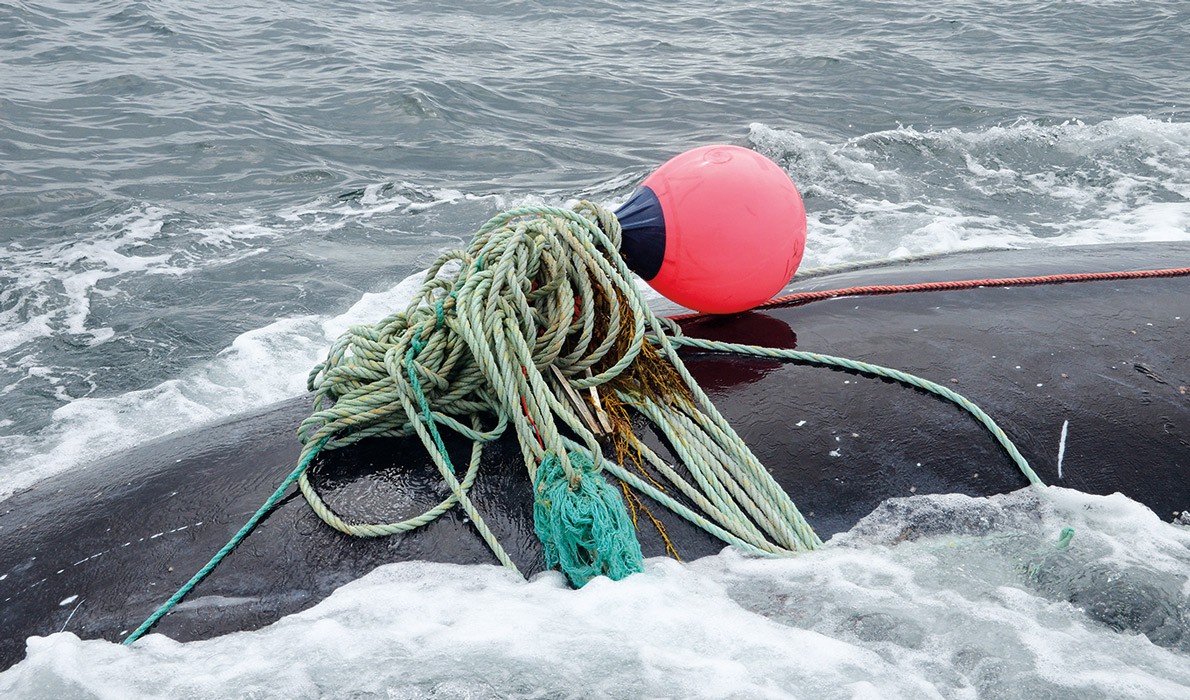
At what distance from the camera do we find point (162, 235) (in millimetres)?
7273

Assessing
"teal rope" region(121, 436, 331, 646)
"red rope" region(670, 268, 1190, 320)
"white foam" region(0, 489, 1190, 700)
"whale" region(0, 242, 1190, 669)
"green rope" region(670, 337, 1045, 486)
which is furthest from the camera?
"red rope" region(670, 268, 1190, 320)

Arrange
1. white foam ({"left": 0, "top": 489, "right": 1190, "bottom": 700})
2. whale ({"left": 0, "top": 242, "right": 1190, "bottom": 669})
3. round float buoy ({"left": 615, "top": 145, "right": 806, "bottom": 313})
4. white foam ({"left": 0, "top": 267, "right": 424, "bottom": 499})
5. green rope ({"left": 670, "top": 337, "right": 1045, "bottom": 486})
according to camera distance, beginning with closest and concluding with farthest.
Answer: white foam ({"left": 0, "top": 489, "right": 1190, "bottom": 700})
whale ({"left": 0, "top": 242, "right": 1190, "bottom": 669})
green rope ({"left": 670, "top": 337, "right": 1045, "bottom": 486})
round float buoy ({"left": 615, "top": 145, "right": 806, "bottom": 313})
white foam ({"left": 0, "top": 267, "right": 424, "bottom": 499})

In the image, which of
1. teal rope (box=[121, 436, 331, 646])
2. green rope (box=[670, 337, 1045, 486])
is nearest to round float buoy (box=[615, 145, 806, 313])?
green rope (box=[670, 337, 1045, 486])

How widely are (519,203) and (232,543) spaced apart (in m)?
5.98

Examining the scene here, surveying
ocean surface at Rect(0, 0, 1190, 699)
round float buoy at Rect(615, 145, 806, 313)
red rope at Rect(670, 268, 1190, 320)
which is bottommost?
ocean surface at Rect(0, 0, 1190, 699)

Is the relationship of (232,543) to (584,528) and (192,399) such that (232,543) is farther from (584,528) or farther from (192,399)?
(192,399)

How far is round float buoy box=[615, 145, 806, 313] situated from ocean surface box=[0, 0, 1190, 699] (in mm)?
961

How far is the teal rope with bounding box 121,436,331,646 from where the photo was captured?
2.19 metres

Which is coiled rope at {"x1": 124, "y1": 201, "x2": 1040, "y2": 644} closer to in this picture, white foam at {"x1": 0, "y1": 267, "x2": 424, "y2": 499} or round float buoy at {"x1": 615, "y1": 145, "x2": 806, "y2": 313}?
round float buoy at {"x1": 615, "y1": 145, "x2": 806, "y2": 313}

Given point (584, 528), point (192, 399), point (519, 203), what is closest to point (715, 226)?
point (584, 528)

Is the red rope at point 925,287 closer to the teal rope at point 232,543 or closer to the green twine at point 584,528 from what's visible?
the green twine at point 584,528

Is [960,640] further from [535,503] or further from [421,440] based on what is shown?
[421,440]

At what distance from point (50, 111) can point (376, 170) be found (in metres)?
4.19

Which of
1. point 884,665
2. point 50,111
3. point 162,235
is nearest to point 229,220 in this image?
point 162,235
